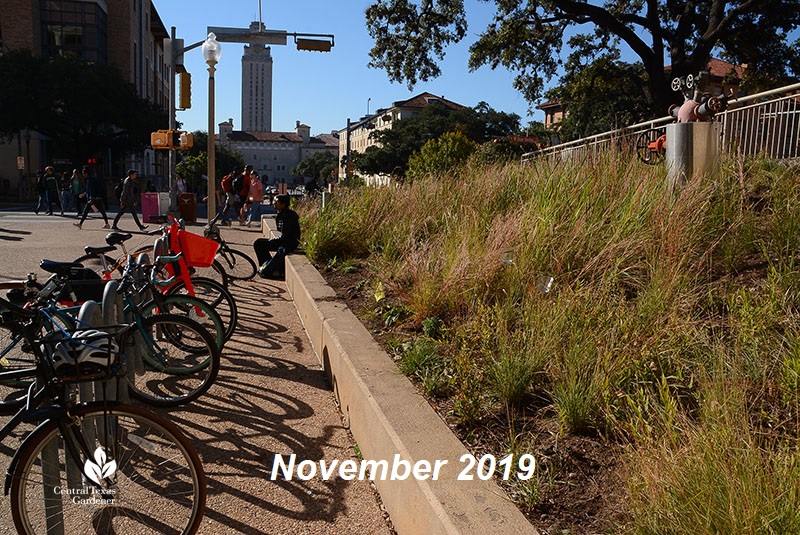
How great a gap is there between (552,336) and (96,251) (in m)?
3.52

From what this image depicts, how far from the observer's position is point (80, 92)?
46.7 metres

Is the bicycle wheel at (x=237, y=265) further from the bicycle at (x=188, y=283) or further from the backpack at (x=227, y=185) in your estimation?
the backpack at (x=227, y=185)

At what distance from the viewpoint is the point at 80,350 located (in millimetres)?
2752

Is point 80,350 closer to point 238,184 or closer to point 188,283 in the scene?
point 188,283

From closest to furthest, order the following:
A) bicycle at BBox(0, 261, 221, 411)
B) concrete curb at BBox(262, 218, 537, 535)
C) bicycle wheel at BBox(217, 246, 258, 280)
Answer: concrete curb at BBox(262, 218, 537, 535), bicycle at BBox(0, 261, 221, 411), bicycle wheel at BBox(217, 246, 258, 280)

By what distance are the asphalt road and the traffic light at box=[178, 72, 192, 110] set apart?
1247 cm

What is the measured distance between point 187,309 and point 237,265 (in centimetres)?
511

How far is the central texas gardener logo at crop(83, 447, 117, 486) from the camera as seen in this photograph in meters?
2.87

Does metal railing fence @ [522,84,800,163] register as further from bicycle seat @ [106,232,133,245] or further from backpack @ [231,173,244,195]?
backpack @ [231,173,244,195]

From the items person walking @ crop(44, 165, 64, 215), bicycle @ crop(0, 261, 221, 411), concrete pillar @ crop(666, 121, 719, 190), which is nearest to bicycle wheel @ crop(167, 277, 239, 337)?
bicycle @ crop(0, 261, 221, 411)

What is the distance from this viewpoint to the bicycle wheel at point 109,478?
9.16 ft

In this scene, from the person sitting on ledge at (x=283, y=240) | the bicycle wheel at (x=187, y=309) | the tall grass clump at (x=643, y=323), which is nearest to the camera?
the tall grass clump at (x=643, y=323)

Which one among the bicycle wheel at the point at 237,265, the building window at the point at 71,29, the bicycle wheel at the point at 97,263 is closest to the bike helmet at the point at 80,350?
the bicycle wheel at the point at 97,263

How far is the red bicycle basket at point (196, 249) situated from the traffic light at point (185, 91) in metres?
13.5
